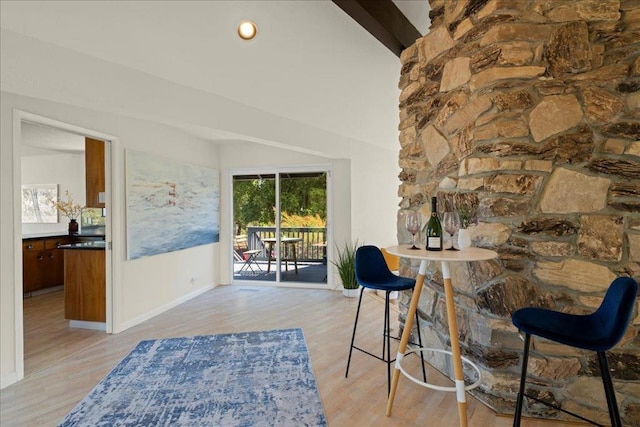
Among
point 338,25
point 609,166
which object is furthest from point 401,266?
point 338,25

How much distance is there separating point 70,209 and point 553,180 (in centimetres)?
708

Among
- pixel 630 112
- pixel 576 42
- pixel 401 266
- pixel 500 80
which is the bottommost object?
pixel 401 266

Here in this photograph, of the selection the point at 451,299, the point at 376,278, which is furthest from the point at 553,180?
the point at 376,278

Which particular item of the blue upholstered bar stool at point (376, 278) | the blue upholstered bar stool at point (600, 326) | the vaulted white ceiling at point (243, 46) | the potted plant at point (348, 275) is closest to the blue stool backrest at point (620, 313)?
the blue upholstered bar stool at point (600, 326)

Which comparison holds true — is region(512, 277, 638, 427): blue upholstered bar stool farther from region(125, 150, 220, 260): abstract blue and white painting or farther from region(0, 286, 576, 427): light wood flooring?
region(125, 150, 220, 260): abstract blue and white painting

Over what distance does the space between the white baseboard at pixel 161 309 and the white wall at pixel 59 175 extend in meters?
3.02

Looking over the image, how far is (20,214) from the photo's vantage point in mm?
2553

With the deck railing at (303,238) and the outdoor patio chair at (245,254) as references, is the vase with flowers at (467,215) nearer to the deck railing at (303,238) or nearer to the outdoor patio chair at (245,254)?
the deck railing at (303,238)

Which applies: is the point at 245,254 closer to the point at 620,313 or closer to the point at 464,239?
the point at 464,239

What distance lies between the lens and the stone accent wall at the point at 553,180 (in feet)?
6.33

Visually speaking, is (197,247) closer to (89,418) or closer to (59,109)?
(59,109)

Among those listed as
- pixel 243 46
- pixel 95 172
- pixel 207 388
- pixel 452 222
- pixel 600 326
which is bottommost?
pixel 207 388

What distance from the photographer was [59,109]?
2.96m

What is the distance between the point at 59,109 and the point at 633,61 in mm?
4352
